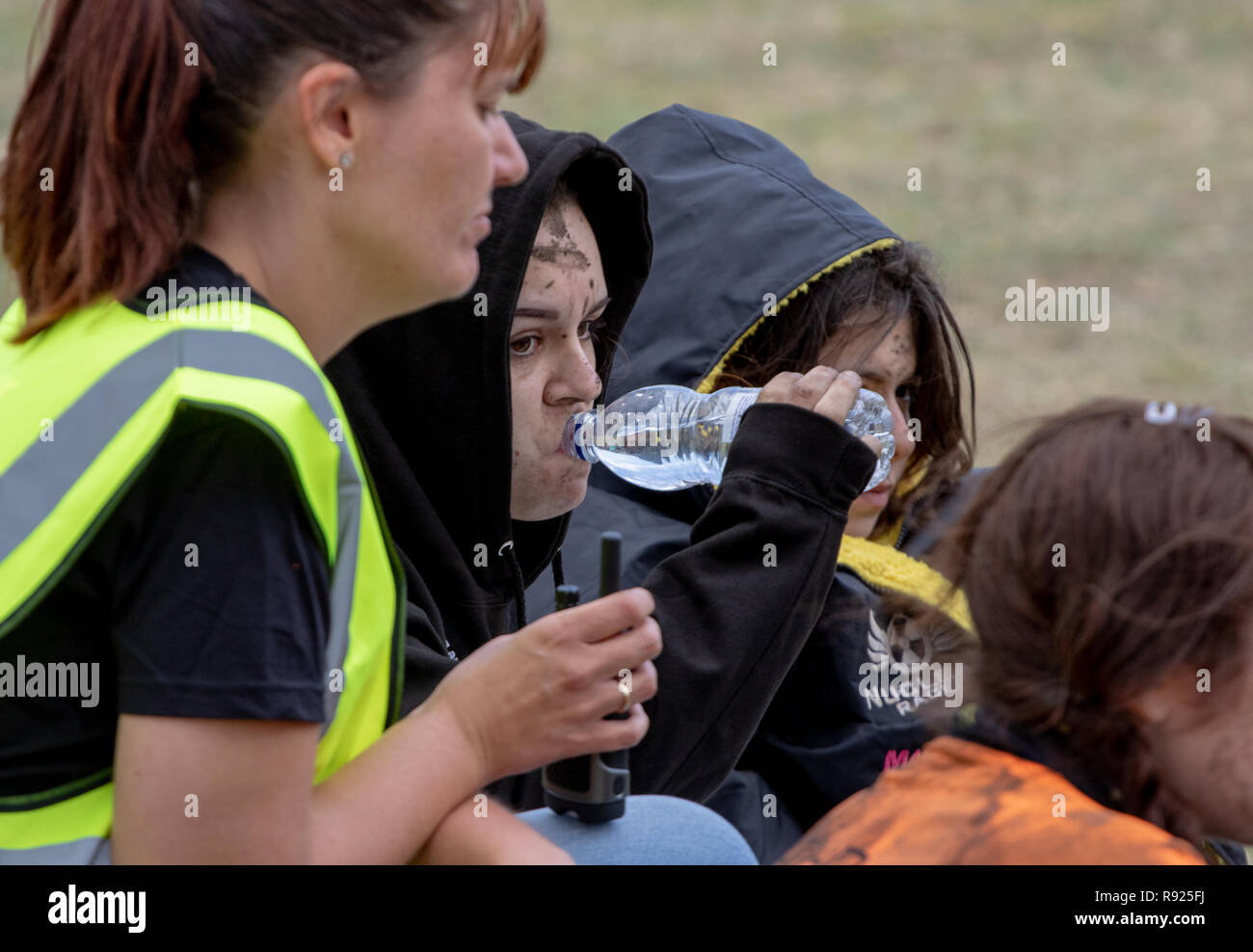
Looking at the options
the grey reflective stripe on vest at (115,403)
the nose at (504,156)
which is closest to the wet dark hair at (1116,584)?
the nose at (504,156)

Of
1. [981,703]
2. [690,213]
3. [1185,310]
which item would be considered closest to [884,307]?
[690,213]

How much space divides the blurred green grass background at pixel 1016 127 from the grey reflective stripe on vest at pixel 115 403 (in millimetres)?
5030

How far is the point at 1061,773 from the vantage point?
5.66 ft

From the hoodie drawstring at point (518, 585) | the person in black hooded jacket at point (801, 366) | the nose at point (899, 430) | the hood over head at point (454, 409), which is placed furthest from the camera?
the nose at point (899, 430)

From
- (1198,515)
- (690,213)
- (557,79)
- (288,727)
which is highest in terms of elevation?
(557,79)

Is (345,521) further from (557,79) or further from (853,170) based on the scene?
(557,79)

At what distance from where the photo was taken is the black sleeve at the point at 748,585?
219cm

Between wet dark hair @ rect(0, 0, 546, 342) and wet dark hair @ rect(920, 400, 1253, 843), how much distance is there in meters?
0.85

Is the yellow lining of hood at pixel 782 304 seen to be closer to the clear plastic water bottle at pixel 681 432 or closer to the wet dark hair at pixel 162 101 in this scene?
the clear plastic water bottle at pixel 681 432

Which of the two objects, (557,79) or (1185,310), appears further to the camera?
(557,79)

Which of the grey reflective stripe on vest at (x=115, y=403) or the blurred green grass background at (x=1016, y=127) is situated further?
the blurred green grass background at (x=1016, y=127)

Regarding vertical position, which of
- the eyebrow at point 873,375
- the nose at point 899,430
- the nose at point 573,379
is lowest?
the nose at point 899,430

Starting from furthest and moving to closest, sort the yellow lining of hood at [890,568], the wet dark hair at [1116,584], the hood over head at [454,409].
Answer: the yellow lining of hood at [890,568]
the hood over head at [454,409]
the wet dark hair at [1116,584]
